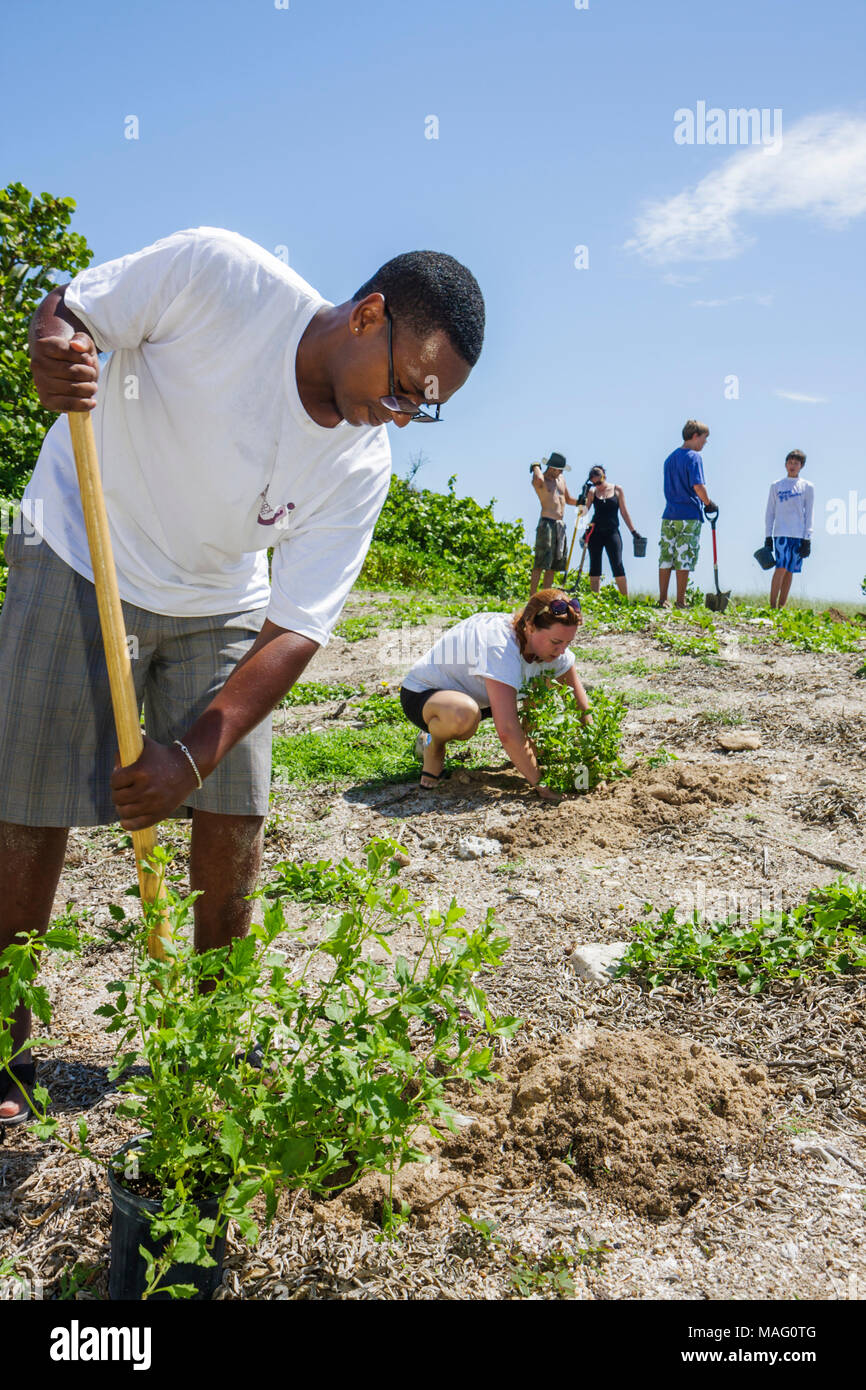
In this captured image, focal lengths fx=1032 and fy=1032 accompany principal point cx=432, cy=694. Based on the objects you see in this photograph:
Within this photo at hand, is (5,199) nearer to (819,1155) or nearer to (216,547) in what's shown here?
(216,547)

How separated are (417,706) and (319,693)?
187cm

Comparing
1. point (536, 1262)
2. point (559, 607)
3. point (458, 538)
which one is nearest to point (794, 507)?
point (458, 538)

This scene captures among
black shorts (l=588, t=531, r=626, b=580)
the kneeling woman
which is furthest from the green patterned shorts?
the kneeling woman

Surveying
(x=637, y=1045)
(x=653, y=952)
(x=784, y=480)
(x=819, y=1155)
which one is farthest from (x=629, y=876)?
(x=784, y=480)

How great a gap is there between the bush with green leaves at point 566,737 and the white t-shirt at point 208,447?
2.53m

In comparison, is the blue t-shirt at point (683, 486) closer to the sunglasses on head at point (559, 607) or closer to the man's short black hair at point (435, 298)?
the sunglasses on head at point (559, 607)

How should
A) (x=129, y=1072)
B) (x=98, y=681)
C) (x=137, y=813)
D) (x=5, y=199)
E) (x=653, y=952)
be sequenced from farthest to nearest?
(x=5, y=199), (x=653, y=952), (x=129, y=1072), (x=98, y=681), (x=137, y=813)

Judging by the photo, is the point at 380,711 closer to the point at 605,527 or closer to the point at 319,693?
the point at 319,693

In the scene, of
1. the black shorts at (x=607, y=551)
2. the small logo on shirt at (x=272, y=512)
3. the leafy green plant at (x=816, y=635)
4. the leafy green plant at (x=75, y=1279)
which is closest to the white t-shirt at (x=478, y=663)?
the small logo on shirt at (x=272, y=512)

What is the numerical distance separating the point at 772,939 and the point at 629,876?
0.85m

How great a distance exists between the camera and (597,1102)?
2.42 meters

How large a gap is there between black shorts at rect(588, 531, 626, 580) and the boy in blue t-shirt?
67 cm

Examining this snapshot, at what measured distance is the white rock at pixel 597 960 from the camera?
3.11 metres

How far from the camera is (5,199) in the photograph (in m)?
7.83
